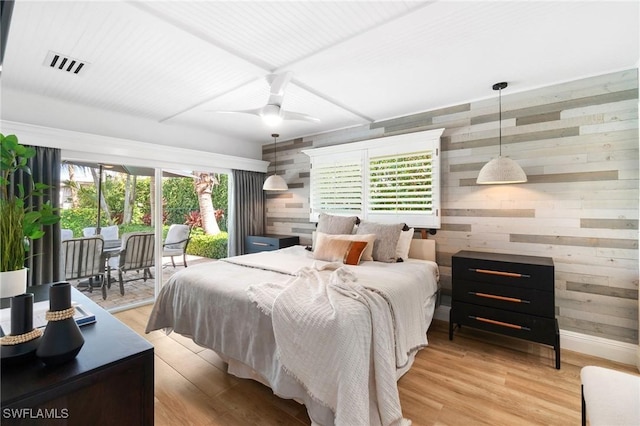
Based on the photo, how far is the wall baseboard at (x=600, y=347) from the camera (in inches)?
98.0

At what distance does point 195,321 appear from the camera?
234 centimetres

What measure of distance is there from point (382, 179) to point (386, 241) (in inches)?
40.7

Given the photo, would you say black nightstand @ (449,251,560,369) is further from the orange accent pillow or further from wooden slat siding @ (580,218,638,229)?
the orange accent pillow

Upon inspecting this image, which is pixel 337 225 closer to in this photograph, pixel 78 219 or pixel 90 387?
pixel 90 387

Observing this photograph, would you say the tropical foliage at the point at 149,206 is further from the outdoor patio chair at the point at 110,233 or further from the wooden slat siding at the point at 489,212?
the wooden slat siding at the point at 489,212

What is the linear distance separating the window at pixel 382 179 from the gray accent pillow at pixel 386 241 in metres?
0.46

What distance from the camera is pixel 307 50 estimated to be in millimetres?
2215

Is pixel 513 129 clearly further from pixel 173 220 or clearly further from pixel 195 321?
pixel 173 220

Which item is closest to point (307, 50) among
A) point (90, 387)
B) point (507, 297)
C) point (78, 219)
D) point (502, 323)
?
point (90, 387)

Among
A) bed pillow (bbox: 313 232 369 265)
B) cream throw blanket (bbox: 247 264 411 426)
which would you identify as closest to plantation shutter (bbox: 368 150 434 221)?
bed pillow (bbox: 313 232 369 265)

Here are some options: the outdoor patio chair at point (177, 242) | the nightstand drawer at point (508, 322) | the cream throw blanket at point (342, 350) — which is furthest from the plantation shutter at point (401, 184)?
the outdoor patio chair at point (177, 242)

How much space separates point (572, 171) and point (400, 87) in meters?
1.80

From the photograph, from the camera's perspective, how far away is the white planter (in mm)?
1334

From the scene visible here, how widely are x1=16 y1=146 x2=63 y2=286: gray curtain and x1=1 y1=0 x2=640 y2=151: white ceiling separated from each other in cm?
45
